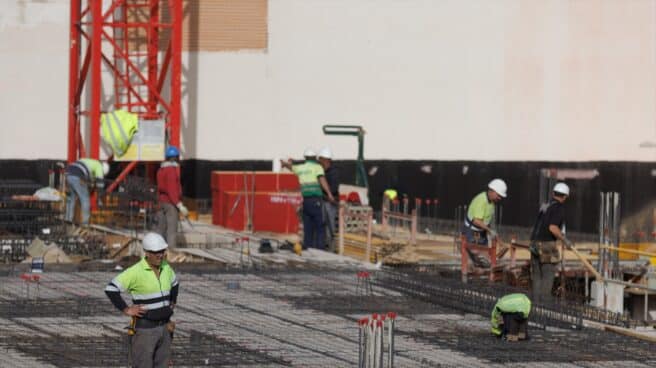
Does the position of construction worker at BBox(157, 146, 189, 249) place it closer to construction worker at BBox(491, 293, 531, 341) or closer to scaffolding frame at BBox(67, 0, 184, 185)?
scaffolding frame at BBox(67, 0, 184, 185)

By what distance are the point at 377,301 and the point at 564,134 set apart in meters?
18.9

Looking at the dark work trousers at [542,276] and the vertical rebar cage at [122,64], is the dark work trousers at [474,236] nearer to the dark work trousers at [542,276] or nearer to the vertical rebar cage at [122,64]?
the dark work trousers at [542,276]

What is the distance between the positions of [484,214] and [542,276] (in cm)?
165

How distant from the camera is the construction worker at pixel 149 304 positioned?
14.4 m

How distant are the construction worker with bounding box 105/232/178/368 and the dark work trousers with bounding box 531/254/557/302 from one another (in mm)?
9429

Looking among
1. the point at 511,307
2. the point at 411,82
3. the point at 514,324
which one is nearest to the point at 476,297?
the point at 514,324

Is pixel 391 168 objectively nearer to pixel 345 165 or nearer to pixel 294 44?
pixel 345 165

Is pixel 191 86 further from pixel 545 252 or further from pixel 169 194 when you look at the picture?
pixel 545 252

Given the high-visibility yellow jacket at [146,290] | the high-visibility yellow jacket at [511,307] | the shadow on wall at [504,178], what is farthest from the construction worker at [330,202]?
the high-visibility yellow jacket at [146,290]

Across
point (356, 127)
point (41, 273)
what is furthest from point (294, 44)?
point (41, 273)

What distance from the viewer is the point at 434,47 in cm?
3981

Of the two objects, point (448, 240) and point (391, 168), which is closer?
point (448, 240)

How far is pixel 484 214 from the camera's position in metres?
24.2

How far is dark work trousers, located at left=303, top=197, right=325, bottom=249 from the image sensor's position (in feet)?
95.8
